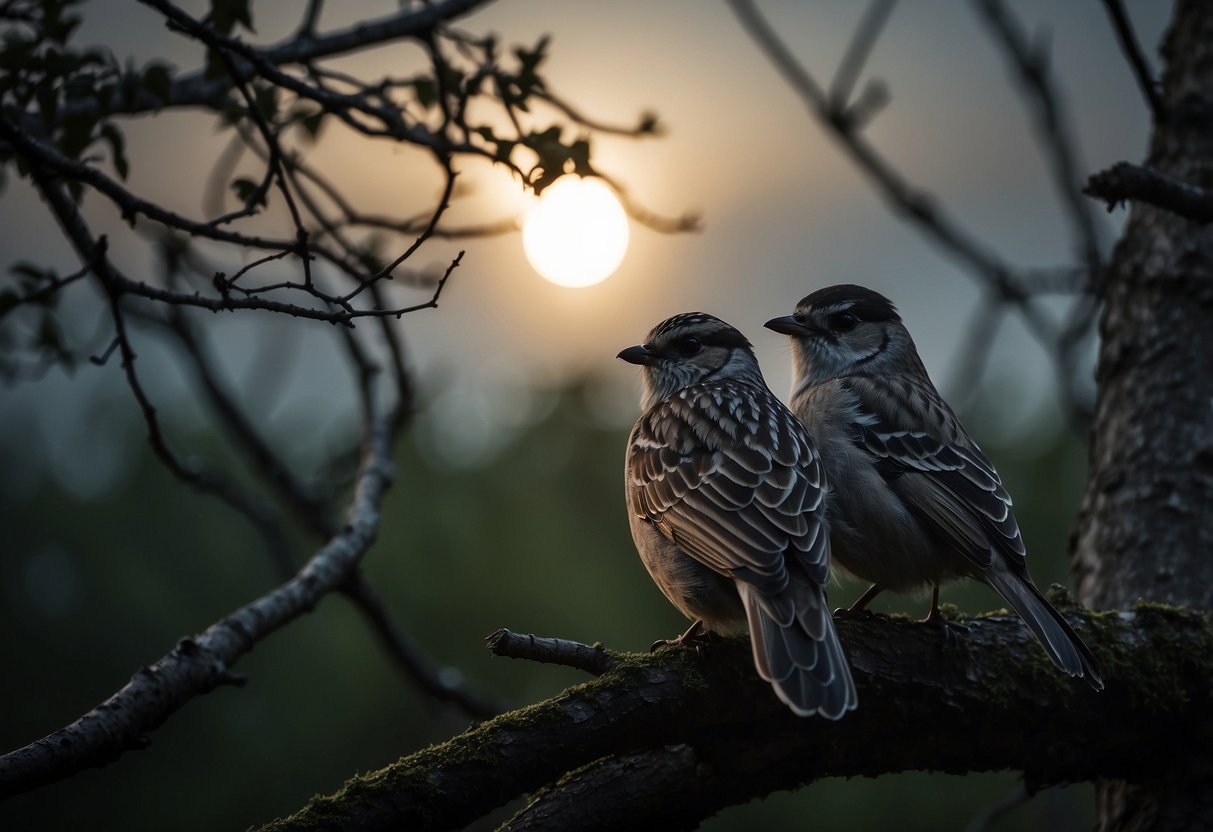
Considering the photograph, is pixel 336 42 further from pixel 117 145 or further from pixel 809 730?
pixel 809 730

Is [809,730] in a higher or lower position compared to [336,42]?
lower

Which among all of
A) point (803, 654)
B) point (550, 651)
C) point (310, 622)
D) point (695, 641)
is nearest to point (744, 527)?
point (695, 641)

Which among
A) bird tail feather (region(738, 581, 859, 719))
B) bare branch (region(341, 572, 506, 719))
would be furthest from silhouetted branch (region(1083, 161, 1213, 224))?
bare branch (region(341, 572, 506, 719))

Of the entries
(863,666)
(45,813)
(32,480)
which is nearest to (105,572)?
(32,480)

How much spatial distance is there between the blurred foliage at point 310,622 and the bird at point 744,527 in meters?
4.02

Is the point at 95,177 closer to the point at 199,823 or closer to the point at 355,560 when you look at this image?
the point at 355,560

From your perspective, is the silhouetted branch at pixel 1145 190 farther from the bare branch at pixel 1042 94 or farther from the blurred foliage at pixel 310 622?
the blurred foliage at pixel 310 622

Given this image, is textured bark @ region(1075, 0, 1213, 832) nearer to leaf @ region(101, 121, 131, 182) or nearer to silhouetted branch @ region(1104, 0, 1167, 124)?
silhouetted branch @ region(1104, 0, 1167, 124)

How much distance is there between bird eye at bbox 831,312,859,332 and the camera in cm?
574

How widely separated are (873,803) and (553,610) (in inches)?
120

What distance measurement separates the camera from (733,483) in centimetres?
433

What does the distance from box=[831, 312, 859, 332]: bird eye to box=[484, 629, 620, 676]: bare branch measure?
109 inches

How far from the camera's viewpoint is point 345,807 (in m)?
3.14

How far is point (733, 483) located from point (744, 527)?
0.36m
